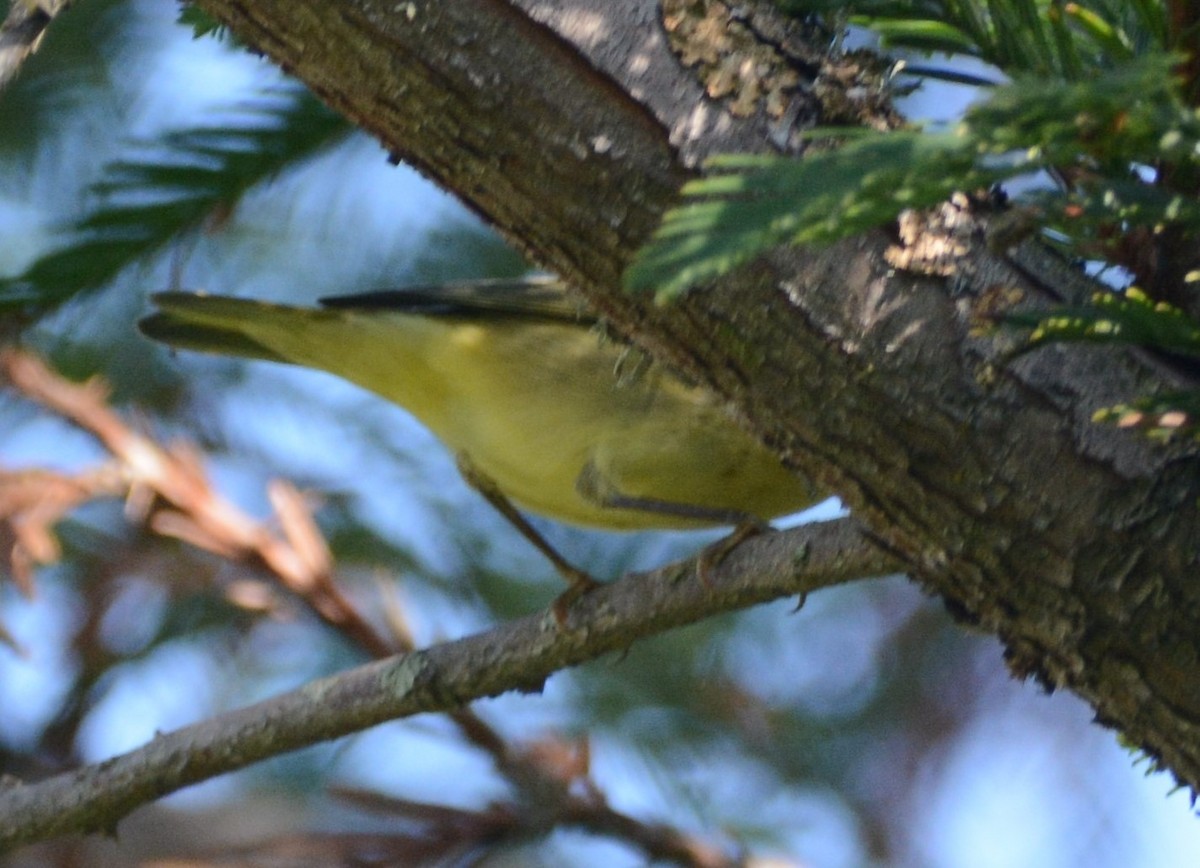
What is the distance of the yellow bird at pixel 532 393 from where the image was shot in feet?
8.82

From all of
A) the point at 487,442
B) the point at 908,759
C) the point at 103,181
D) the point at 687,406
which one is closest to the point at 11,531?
the point at 103,181

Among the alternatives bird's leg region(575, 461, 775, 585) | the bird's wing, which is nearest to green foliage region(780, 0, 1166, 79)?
bird's leg region(575, 461, 775, 585)

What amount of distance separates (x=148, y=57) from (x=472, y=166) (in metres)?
2.27

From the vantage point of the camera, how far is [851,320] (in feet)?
4.23

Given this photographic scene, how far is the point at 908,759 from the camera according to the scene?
3.59 m

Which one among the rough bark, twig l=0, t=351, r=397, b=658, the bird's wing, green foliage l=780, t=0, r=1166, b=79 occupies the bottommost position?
twig l=0, t=351, r=397, b=658

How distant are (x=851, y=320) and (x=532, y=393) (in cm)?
160

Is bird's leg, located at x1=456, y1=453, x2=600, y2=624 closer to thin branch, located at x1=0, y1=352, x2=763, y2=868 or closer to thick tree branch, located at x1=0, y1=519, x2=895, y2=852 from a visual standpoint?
thin branch, located at x1=0, y1=352, x2=763, y2=868

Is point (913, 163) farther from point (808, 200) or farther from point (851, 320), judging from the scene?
point (851, 320)

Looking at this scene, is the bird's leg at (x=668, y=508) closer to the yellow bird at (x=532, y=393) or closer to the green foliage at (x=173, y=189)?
the yellow bird at (x=532, y=393)

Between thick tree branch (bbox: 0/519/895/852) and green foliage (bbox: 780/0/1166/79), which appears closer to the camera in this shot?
green foliage (bbox: 780/0/1166/79)

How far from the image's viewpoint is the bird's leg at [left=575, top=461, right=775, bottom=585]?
8.12ft

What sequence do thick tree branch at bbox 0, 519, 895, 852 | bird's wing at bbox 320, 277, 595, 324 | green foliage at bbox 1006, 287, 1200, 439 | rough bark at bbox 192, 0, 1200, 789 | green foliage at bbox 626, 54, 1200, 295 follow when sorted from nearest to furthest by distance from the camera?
green foliage at bbox 626, 54, 1200, 295, green foliage at bbox 1006, 287, 1200, 439, rough bark at bbox 192, 0, 1200, 789, thick tree branch at bbox 0, 519, 895, 852, bird's wing at bbox 320, 277, 595, 324

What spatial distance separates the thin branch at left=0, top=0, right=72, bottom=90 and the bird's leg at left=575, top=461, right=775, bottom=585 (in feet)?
4.35
